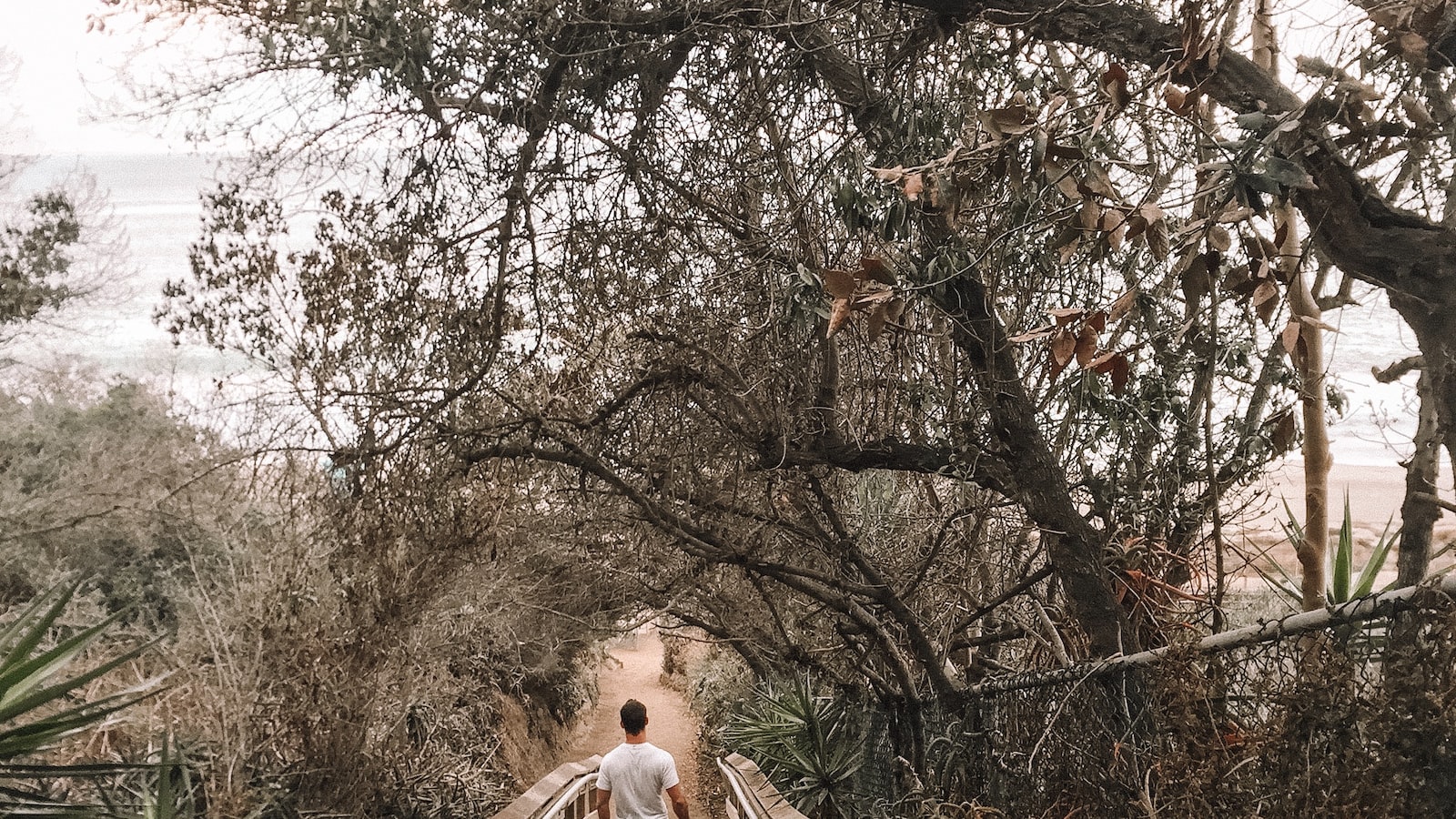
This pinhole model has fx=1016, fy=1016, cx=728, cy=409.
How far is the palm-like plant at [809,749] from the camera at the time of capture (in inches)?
454

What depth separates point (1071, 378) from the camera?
549 cm

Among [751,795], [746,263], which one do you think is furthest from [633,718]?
[746,263]

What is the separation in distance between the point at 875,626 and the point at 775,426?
204cm

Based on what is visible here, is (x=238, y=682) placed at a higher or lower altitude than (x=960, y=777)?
higher

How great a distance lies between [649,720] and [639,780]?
16.4m

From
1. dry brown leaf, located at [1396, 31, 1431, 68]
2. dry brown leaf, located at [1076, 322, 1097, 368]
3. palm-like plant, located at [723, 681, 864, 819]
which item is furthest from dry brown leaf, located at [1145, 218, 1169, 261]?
palm-like plant, located at [723, 681, 864, 819]

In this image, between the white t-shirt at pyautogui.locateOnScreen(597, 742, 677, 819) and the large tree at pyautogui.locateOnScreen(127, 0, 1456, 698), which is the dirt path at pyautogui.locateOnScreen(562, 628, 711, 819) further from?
the white t-shirt at pyautogui.locateOnScreen(597, 742, 677, 819)

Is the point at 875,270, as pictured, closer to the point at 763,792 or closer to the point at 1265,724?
the point at 1265,724

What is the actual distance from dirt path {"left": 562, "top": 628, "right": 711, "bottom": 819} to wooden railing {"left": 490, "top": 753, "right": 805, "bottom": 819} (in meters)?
7.80

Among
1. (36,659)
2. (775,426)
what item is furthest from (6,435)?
(775,426)

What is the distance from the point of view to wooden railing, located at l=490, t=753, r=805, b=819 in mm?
7328

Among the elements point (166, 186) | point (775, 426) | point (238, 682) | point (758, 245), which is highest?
point (166, 186)

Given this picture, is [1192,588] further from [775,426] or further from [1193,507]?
[775,426]

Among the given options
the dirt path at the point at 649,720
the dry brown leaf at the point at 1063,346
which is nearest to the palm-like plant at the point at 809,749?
the dirt path at the point at 649,720
